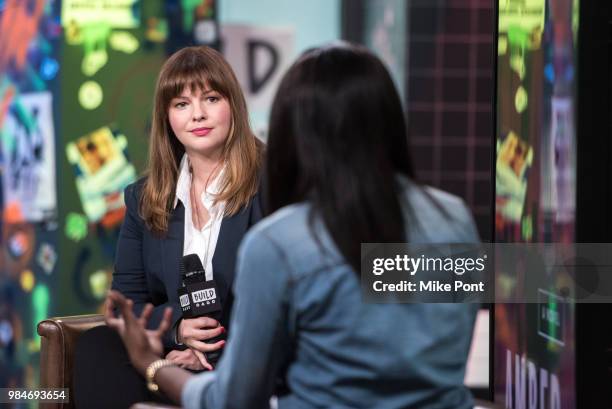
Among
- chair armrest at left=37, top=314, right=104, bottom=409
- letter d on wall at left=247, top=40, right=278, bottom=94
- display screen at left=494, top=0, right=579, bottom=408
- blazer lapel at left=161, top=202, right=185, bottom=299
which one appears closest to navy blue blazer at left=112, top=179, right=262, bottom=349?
blazer lapel at left=161, top=202, right=185, bottom=299

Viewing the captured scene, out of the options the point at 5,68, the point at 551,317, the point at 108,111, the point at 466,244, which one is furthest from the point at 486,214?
the point at 466,244

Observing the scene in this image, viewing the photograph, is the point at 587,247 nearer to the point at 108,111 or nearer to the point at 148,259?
the point at 148,259

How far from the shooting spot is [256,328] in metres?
1.35

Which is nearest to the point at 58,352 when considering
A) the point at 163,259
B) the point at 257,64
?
the point at 163,259

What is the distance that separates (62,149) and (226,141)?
1724 millimetres

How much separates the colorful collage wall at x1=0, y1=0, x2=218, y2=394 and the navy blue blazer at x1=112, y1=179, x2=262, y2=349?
1.48m

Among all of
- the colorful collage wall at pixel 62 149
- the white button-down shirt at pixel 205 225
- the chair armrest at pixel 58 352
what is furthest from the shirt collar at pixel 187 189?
the colorful collage wall at pixel 62 149

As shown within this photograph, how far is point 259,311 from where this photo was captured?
1.34 meters

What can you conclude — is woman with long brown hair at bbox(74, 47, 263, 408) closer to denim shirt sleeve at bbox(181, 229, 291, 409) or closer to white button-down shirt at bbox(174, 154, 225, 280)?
white button-down shirt at bbox(174, 154, 225, 280)

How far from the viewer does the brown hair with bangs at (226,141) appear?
247 centimetres

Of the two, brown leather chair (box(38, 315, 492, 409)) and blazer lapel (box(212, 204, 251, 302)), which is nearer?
blazer lapel (box(212, 204, 251, 302))

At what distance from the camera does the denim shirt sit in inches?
53.1

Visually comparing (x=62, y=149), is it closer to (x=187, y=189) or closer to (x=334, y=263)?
(x=187, y=189)

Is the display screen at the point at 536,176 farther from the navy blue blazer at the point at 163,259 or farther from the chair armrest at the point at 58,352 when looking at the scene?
the chair armrest at the point at 58,352
